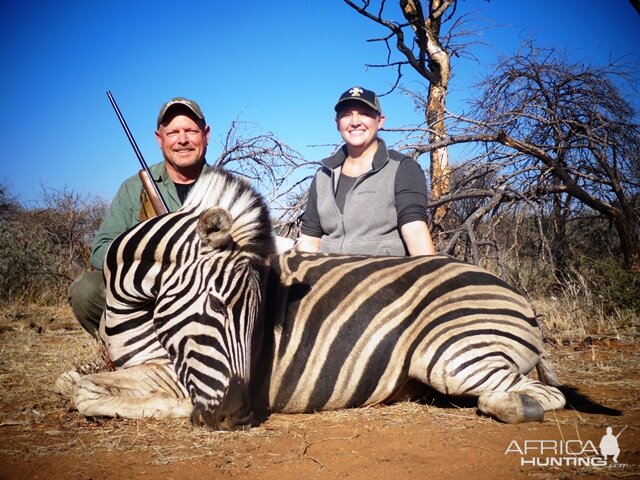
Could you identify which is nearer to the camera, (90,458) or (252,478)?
(252,478)

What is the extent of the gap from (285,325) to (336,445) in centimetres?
77

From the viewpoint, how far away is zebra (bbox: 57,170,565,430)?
8.29ft

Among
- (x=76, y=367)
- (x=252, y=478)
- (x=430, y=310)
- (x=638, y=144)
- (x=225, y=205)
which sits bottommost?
(x=252, y=478)

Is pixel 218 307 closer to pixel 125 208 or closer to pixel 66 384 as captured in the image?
pixel 66 384

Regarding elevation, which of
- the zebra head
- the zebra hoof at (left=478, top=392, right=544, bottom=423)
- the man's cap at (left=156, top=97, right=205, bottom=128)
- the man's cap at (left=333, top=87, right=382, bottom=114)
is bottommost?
the zebra hoof at (left=478, top=392, right=544, bottom=423)

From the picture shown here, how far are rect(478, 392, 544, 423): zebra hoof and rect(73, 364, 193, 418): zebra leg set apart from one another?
64.2 inches

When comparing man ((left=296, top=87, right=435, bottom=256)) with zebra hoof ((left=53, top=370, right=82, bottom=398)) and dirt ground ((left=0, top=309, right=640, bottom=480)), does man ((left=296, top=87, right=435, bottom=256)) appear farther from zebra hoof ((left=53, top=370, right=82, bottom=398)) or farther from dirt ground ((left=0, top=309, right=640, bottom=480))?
zebra hoof ((left=53, top=370, right=82, bottom=398))

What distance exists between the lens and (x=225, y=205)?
108 inches

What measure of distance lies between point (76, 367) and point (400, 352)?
7.55 ft

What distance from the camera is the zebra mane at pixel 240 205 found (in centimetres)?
265

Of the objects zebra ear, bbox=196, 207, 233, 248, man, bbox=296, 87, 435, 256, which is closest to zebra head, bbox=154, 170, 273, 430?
zebra ear, bbox=196, 207, 233, 248

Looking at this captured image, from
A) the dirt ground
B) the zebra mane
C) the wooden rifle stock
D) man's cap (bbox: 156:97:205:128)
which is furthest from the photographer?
man's cap (bbox: 156:97:205:128)

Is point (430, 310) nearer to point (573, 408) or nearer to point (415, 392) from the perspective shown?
point (415, 392)

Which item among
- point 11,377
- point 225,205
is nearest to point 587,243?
point 225,205
